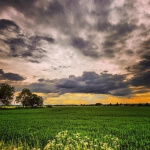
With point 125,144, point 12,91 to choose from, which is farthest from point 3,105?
point 125,144

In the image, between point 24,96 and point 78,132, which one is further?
point 24,96

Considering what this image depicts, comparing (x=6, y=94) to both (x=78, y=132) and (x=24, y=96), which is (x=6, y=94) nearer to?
(x=24, y=96)

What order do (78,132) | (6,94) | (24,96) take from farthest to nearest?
(24,96) → (6,94) → (78,132)

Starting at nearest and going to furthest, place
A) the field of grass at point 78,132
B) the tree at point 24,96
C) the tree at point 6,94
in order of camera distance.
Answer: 1. the field of grass at point 78,132
2. the tree at point 6,94
3. the tree at point 24,96

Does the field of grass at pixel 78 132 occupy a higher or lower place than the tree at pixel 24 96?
lower

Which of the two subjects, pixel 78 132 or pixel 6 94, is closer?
pixel 78 132

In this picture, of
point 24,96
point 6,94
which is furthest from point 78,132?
point 24,96

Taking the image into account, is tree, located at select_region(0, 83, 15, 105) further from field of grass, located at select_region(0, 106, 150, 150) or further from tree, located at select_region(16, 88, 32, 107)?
field of grass, located at select_region(0, 106, 150, 150)

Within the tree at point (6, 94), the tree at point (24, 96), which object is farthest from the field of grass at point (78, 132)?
the tree at point (24, 96)

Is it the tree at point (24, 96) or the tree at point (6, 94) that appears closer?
the tree at point (6, 94)

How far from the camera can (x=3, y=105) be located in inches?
4316

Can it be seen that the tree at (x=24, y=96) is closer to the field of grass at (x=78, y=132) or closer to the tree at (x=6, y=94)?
the tree at (x=6, y=94)

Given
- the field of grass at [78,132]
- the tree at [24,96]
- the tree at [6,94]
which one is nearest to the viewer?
the field of grass at [78,132]

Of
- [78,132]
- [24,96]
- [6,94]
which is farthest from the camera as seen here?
[24,96]
